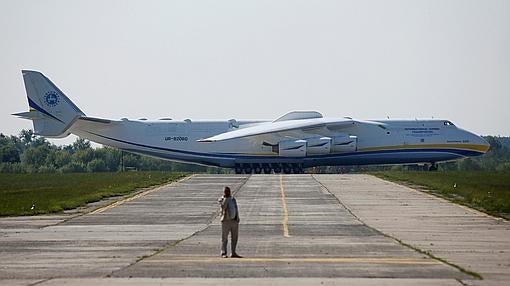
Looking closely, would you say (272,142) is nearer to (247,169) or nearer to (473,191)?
(247,169)

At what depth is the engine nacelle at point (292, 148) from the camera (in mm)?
70000

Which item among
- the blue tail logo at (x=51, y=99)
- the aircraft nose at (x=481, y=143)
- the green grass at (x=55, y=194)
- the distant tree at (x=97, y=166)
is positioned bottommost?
the green grass at (x=55, y=194)

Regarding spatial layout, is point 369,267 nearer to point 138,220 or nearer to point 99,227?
point 99,227

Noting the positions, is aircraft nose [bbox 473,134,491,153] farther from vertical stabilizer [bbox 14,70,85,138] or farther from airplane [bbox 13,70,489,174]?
vertical stabilizer [bbox 14,70,85,138]

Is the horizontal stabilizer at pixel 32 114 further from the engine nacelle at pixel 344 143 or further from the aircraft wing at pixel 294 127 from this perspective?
the engine nacelle at pixel 344 143

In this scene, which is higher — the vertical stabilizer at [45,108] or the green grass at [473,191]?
the vertical stabilizer at [45,108]

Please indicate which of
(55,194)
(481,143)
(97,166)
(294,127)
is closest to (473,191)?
(55,194)

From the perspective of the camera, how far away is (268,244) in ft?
73.8

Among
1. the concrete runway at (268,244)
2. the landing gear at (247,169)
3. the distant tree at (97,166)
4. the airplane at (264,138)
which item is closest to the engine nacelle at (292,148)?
the airplane at (264,138)

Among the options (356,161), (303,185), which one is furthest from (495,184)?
(356,161)

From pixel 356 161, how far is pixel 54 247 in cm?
5141

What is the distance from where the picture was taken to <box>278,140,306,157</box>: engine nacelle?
7000cm

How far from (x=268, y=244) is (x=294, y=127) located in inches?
1872

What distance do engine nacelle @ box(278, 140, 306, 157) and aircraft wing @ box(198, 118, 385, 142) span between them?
2.90ft
